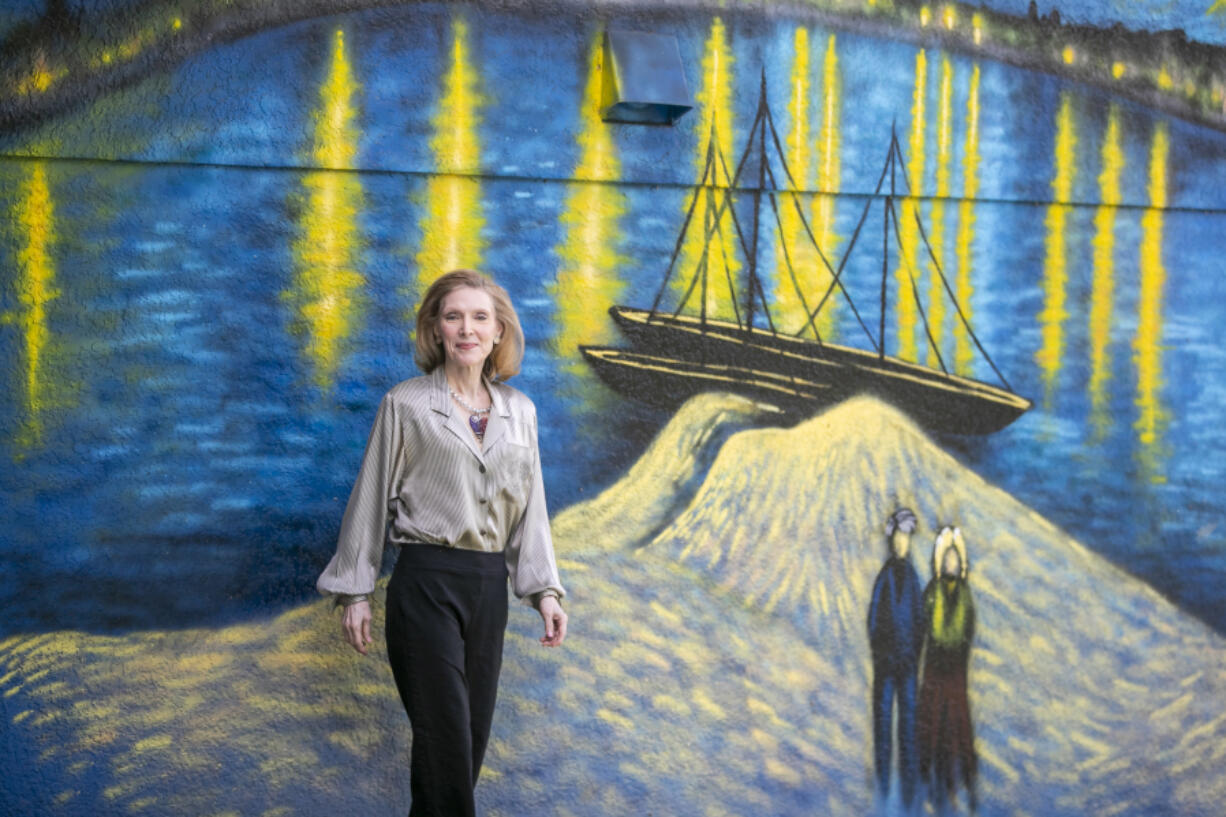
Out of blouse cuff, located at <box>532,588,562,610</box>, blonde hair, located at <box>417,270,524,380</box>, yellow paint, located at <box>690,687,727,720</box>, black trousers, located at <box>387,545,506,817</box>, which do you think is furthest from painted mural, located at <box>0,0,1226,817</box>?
black trousers, located at <box>387,545,506,817</box>

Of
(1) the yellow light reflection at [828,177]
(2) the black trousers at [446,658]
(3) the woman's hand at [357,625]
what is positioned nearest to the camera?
(2) the black trousers at [446,658]

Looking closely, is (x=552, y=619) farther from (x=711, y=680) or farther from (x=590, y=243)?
(x=590, y=243)

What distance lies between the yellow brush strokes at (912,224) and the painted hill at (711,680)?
35 centimetres

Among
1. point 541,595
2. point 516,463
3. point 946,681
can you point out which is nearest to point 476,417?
point 516,463

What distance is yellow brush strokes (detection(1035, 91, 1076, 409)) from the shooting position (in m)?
4.75

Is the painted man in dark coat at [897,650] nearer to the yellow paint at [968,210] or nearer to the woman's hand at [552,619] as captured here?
the yellow paint at [968,210]

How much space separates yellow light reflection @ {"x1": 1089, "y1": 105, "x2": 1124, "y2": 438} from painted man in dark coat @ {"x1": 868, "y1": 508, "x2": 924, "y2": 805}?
37.4 inches

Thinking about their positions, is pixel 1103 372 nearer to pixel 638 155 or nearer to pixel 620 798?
pixel 638 155

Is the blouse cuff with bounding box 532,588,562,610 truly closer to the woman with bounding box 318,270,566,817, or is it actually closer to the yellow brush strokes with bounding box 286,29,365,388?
the woman with bounding box 318,270,566,817

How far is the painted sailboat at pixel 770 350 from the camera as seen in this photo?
4445 mm

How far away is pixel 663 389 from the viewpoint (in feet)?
14.6

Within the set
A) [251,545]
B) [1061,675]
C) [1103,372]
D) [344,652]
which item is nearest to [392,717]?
[344,652]

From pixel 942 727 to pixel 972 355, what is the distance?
1.44 metres

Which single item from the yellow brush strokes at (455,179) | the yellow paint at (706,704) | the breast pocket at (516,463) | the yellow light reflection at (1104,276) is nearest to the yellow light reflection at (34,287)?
the yellow brush strokes at (455,179)
